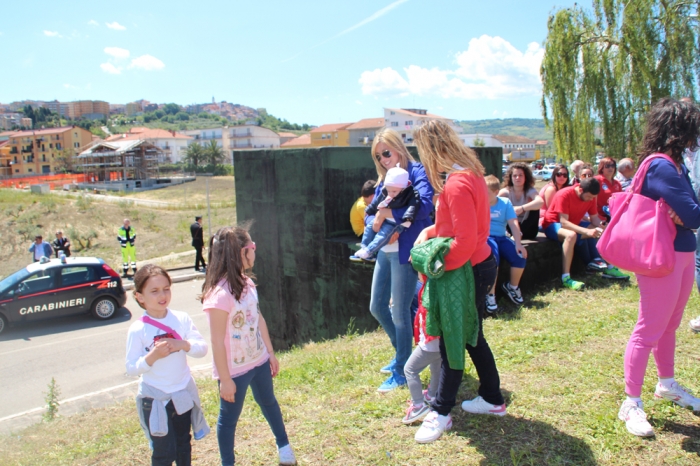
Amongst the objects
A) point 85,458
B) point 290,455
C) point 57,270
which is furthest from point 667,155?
point 57,270

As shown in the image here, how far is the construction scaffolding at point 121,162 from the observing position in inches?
3307

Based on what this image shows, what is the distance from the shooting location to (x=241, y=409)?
2.99 meters

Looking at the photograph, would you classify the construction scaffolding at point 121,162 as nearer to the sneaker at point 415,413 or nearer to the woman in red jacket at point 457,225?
the sneaker at point 415,413

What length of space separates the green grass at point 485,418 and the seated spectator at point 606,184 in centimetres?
281

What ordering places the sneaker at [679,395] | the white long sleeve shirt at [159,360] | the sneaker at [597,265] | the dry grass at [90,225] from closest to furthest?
1. the white long sleeve shirt at [159,360]
2. the sneaker at [679,395]
3. the sneaker at [597,265]
4. the dry grass at [90,225]

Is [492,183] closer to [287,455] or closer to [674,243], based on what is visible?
[674,243]

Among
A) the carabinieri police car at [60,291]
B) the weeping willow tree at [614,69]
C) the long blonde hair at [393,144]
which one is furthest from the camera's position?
the weeping willow tree at [614,69]

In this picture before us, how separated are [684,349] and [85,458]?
4.57 metres

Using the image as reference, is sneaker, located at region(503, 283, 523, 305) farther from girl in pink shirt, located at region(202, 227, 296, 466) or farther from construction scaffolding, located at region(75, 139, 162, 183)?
construction scaffolding, located at region(75, 139, 162, 183)

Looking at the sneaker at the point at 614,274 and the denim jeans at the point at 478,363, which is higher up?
the denim jeans at the point at 478,363

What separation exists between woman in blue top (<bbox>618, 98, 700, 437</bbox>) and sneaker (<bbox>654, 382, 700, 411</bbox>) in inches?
12.7

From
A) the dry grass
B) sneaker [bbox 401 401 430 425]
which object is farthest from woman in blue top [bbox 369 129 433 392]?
the dry grass

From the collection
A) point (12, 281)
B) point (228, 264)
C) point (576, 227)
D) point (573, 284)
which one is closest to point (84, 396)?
point (228, 264)

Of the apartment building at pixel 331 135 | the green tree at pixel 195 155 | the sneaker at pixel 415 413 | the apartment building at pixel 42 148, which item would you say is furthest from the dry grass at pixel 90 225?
the apartment building at pixel 42 148
